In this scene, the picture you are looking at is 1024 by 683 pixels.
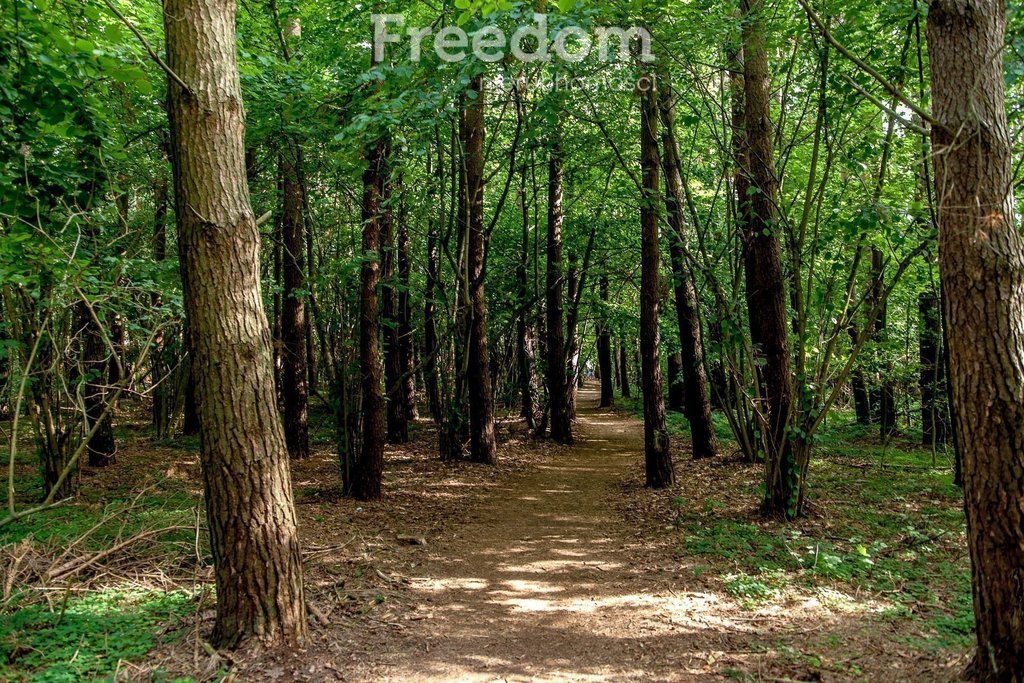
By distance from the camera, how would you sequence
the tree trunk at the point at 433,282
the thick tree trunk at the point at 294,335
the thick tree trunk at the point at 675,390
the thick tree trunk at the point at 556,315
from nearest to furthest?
the tree trunk at the point at 433,282
the thick tree trunk at the point at 294,335
the thick tree trunk at the point at 556,315
the thick tree trunk at the point at 675,390

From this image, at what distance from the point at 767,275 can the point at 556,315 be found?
6134 mm

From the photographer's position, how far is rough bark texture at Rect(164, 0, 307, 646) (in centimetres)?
406

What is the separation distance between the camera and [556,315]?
13.3 meters

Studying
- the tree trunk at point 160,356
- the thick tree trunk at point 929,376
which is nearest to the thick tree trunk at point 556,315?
the thick tree trunk at point 929,376

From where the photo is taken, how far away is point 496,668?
170 inches

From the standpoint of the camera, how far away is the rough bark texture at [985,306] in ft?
10.4

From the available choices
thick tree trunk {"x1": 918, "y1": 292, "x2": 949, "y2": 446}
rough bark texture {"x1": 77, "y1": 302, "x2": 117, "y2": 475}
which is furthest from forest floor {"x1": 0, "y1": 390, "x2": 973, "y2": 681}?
thick tree trunk {"x1": 918, "y1": 292, "x2": 949, "y2": 446}

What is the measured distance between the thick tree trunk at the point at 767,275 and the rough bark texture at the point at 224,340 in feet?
17.1

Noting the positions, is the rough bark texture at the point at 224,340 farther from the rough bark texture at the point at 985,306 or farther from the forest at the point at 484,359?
the rough bark texture at the point at 985,306

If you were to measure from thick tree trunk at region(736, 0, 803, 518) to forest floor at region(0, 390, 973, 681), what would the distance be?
56cm

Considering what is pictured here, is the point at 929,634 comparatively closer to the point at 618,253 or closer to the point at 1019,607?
the point at 1019,607

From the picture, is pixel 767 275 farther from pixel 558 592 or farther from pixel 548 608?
pixel 548 608

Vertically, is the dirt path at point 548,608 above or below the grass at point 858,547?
below

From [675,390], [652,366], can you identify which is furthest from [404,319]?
[675,390]
